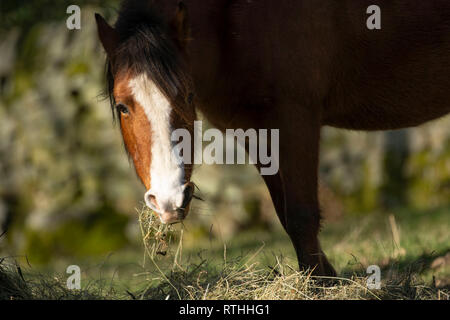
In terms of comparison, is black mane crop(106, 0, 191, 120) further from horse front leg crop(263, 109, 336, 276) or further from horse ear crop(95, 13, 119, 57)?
horse front leg crop(263, 109, 336, 276)

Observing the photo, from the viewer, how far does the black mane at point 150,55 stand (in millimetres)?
2949

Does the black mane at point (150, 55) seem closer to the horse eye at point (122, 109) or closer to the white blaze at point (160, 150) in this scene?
the white blaze at point (160, 150)

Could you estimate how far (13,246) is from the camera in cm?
882

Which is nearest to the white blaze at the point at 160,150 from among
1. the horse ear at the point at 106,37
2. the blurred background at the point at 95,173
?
the horse ear at the point at 106,37

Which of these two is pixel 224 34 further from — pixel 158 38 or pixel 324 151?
pixel 324 151

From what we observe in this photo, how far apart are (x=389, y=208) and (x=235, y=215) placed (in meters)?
2.27

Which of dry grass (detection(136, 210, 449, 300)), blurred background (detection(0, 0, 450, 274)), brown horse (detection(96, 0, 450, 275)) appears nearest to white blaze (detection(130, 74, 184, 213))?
brown horse (detection(96, 0, 450, 275))

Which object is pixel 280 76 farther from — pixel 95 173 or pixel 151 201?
pixel 95 173

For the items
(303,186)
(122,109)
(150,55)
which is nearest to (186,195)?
(122,109)

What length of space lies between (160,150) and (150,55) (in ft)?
1.58

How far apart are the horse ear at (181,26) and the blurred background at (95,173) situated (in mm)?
5599

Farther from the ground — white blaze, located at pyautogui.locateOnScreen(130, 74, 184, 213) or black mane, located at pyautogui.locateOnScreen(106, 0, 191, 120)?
black mane, located at pyautogui.locateOnScreen(106, 0, 191, 120)

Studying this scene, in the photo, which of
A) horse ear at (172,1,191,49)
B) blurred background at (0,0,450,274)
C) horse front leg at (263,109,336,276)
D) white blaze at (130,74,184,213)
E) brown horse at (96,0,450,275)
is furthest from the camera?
blurred background at (0,0,450,274)

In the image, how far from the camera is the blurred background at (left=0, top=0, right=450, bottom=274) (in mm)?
8781
